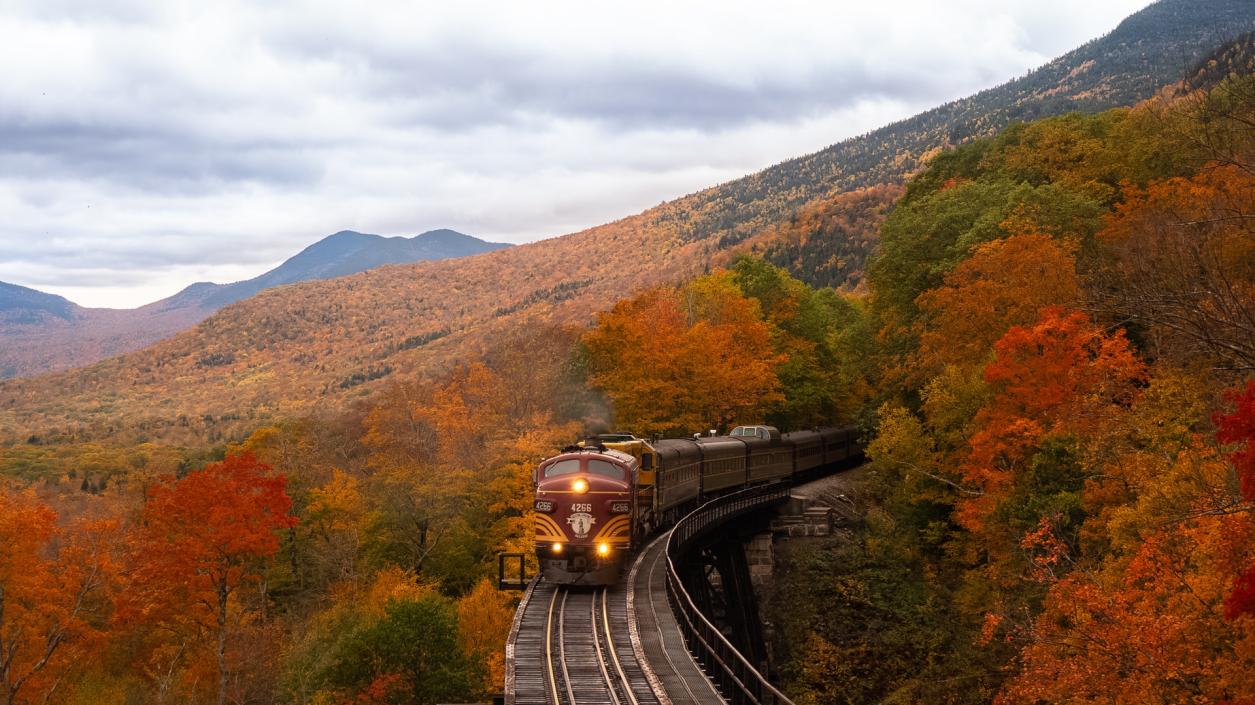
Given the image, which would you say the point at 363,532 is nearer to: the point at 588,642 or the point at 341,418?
the point at 588,642

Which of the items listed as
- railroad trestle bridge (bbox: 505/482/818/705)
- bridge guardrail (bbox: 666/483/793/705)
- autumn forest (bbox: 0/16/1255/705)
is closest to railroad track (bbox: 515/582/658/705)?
railroad trestle bridge (bbox: 505/482/818/705)

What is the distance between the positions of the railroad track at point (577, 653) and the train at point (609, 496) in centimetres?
99

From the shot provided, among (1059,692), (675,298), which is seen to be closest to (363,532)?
(675,298)

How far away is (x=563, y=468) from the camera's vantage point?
27484 mm

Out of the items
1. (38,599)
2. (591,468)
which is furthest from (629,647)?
(38,599)

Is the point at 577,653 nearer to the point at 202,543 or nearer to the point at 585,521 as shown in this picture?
the point at 585,521

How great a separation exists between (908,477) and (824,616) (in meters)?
8.16

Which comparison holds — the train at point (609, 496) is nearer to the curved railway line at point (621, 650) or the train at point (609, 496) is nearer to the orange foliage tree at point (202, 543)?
the curved railway line at point (621, 650)

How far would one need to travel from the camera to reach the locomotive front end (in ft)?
87.1

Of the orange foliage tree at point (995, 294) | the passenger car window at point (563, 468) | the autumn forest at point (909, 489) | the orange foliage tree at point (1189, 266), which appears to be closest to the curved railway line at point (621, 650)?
the passenger car window at point (563, 468)

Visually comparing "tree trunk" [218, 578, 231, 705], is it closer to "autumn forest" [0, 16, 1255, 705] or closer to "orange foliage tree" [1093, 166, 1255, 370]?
"autumn forest" [0, 16, 1255, 705]

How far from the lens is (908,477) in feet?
141

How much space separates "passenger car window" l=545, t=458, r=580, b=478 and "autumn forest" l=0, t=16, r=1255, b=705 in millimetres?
6657

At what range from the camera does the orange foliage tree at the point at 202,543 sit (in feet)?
131
